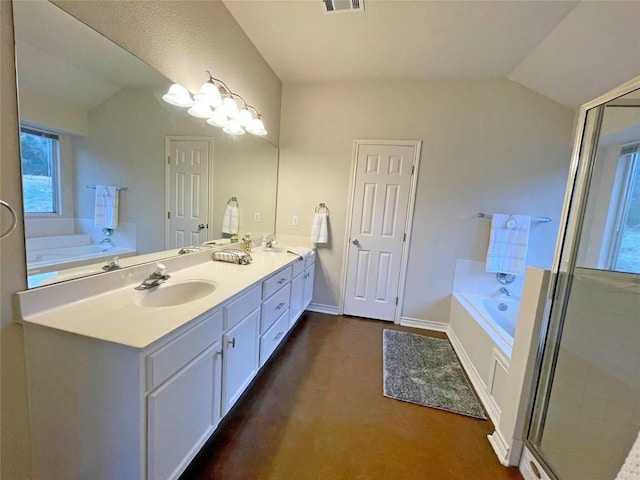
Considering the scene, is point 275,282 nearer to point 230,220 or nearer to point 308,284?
point 230,220

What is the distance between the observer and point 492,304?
2824 mm

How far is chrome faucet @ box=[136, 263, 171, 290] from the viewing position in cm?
142

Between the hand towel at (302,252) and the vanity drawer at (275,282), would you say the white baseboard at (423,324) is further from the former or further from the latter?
the vanity drawer at (275,282)

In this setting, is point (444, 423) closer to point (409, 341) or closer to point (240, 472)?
point (409, 341)

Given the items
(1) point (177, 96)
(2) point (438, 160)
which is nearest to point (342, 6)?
(1) point (177, 96)

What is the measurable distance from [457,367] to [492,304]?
0.88 m

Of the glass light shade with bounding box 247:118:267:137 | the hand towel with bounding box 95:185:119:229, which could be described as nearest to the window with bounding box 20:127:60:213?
the hand towel with bounding box 95:185:119:229

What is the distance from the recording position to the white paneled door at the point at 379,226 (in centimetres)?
A: 296

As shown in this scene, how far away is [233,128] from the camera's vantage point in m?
2.22

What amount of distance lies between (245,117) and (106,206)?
4.29ft

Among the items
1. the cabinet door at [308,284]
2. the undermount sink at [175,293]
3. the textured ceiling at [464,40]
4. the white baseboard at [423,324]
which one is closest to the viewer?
the undermount sink at [175,293]

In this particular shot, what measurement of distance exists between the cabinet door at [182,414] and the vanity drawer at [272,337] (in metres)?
0.54

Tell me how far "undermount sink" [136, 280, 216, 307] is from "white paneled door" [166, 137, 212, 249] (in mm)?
348

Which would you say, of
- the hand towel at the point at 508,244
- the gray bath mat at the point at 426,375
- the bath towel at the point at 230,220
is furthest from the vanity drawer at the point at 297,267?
the hand towel at the point at 508,244
